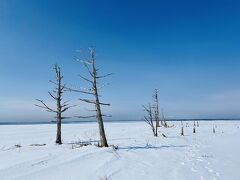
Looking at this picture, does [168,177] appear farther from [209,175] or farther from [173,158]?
[173,158]

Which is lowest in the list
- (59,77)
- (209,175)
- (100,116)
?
(209,175)

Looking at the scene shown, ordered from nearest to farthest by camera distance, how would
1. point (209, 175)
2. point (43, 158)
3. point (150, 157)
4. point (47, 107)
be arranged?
point (209, 175) → point (43, 158) → point (150, 157) → point (47, 107)

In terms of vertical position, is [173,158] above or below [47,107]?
below

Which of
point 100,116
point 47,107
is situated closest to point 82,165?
point 100,116

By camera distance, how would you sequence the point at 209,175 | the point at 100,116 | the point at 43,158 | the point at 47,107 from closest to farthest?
the point at 209,175 → the point at 43,158 → the point at 100,116 → the point at 47,107

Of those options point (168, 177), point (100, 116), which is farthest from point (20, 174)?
point (100, 116)

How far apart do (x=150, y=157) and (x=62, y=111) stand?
1126 centimetres

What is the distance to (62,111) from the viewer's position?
23.1 meters

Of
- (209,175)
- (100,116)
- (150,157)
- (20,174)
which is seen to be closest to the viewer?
(20,174)

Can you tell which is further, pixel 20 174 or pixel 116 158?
pixel 116 158

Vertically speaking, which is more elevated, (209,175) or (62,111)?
(62,111)

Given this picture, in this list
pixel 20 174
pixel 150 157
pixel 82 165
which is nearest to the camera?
pixel 20 174

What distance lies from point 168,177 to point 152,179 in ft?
2.22

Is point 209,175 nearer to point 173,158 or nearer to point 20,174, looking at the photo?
point 173,158
